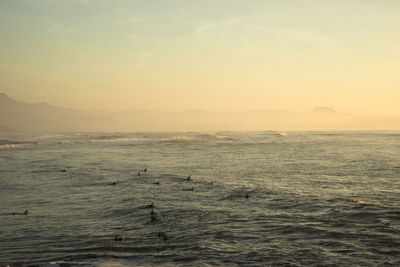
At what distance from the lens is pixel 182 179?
2495 cm

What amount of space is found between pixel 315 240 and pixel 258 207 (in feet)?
16.2

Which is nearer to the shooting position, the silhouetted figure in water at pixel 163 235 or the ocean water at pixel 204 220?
the ocean water at pixel 204 220

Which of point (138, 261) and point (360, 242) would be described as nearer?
point (138, 261)

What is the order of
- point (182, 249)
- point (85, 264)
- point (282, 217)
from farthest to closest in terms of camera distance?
point (282, 217)
point (182, 249)
point (85, 264)

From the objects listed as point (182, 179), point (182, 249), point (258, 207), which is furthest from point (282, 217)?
point (182, 179)

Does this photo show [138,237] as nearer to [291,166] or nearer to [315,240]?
[315,240]

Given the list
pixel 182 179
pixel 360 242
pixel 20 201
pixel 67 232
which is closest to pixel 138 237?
pixel 67 232

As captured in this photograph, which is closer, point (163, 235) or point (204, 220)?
point (163, 235)

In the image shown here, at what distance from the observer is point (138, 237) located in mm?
11633

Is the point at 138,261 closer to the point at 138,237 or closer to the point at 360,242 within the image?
the point at 138,237

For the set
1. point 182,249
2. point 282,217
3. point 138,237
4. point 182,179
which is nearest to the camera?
point 182,249

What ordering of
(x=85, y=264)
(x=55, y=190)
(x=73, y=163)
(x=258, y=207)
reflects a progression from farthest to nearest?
1. (x=73, y=163)
2. (x=55, y=190)
3. (x=258, y=207)
4. (x=85, y=264)

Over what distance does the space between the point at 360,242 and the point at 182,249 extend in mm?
6401

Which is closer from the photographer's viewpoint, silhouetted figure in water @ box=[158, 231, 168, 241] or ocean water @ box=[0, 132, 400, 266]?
ocean water @ box=[0, 132, 400, 266]
